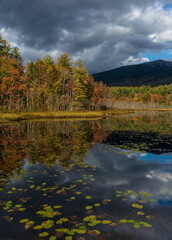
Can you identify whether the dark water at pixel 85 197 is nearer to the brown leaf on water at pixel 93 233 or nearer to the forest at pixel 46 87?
the brown leaf on water at pixel 93 233

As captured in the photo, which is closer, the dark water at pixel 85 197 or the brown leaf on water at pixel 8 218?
the dark water at pixel 85 197

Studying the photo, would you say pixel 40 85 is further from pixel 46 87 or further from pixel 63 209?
pixel 63 209

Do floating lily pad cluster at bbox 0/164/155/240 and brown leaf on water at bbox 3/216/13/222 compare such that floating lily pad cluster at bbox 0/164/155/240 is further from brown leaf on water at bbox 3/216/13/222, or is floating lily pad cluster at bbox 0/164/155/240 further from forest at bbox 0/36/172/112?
forest at bbox 0/36/172/112

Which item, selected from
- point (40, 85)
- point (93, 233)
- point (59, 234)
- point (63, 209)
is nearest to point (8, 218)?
point (63, 209)

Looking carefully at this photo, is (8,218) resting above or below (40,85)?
below

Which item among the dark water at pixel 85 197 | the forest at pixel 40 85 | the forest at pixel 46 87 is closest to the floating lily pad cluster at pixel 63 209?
the dark water at pixel 85 197

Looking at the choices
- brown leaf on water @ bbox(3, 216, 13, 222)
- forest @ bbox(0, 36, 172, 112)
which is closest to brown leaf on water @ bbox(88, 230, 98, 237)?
brown leaf on water @ bbox(3, 216, 13, 222)

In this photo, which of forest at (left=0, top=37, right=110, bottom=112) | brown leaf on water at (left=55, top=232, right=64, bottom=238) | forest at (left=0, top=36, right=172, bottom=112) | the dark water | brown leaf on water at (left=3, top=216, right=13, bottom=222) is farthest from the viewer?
forest at (left=0, top=37, right=110, bottom=112)

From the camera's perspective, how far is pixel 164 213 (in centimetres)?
524

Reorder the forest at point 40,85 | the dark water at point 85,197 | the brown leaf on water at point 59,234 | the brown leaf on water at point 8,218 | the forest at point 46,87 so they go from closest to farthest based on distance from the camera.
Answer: the brown leaf on water at point 59,234 → the dark water at point 85,197 → the brown leaf on water at point 8,218 → the forest at point 40,85 → the forest at point 46,87

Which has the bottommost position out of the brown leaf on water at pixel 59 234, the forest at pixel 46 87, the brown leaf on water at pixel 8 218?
the brown leaf on water at pixel 59 234

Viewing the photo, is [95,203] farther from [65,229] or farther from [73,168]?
[73,168]

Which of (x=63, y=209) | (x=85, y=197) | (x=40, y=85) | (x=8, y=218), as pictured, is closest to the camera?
(x=8, y=218)

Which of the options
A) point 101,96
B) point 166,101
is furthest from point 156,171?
point 166,101
